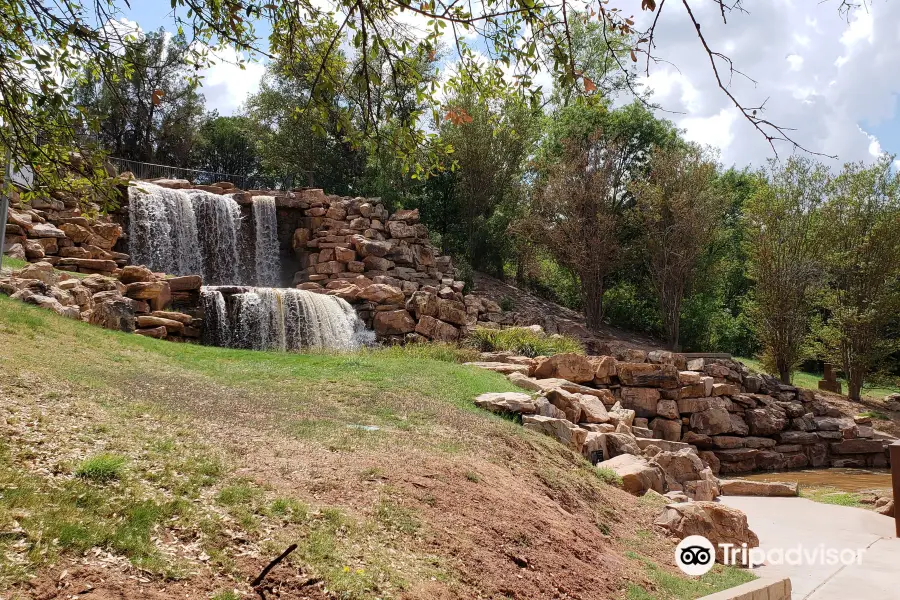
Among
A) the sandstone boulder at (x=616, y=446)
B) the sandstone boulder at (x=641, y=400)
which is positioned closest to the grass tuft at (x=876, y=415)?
the sandstone boulder at (x=641, y=400)

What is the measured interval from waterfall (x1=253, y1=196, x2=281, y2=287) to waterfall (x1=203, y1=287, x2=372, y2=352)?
224 inches

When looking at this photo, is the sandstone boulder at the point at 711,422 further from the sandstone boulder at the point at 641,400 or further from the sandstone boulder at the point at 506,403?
the sandstone boulder at the point at 506,403

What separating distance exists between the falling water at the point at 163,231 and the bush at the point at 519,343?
899cm

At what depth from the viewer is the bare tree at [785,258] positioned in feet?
76.2

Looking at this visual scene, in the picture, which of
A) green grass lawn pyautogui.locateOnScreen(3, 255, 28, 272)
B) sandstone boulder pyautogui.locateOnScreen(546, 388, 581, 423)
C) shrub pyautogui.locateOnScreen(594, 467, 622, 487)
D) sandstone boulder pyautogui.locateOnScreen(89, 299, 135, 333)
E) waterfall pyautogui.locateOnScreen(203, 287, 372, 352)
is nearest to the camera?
shrub pyautogui.locateOnScreen(594, 467, 622, 487)

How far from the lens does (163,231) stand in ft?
66.2

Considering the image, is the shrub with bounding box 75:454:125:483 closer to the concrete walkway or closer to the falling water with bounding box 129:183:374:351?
the concrete walkway

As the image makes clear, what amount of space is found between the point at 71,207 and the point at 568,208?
16.7m

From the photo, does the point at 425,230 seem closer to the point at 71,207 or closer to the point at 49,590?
the point at 71,207

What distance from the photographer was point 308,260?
23703mm

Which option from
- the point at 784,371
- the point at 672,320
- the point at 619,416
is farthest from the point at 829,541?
the point at 672,320

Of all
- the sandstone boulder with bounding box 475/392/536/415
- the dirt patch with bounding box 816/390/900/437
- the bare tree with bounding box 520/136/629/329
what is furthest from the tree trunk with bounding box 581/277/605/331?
the sandstone boulder with bounding box 475/392/536/415

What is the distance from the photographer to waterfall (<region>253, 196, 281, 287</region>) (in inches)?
908

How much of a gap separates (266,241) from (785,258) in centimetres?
1789
